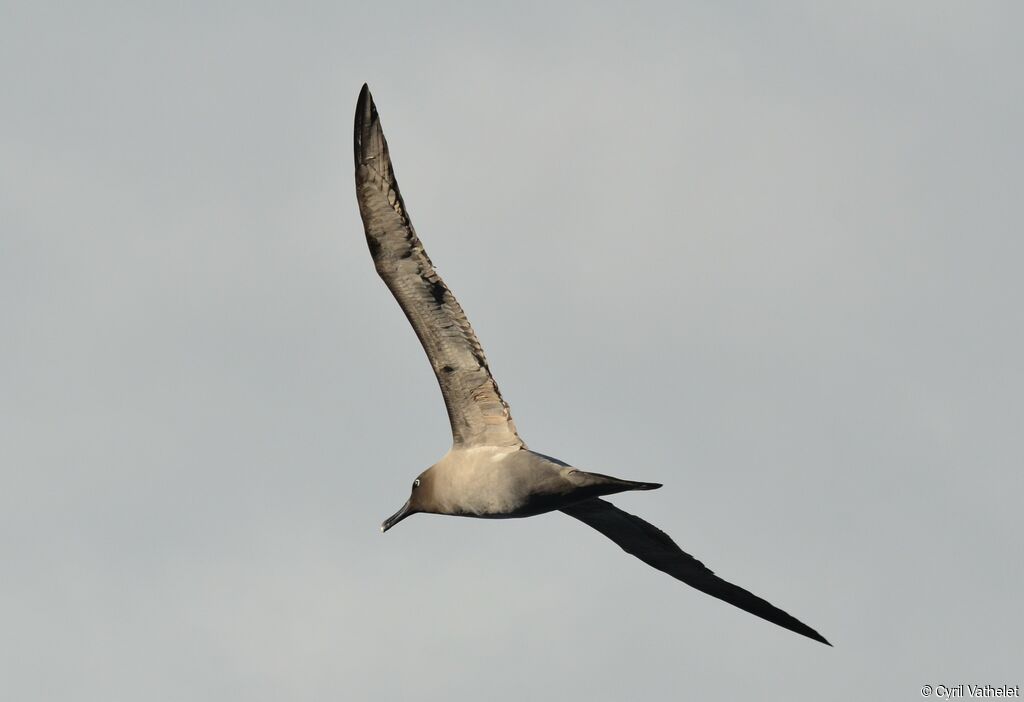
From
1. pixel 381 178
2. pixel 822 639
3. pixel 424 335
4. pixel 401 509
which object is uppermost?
pixel 381 178

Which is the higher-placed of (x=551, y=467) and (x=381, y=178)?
(x=381, y=178)

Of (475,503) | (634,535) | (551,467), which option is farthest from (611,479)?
(634,535)

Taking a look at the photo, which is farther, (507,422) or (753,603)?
(753,603)

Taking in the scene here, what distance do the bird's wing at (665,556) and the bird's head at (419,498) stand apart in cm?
175

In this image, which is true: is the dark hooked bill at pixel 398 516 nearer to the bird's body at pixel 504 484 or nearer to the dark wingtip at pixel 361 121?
the bird's body at pixel 504 484

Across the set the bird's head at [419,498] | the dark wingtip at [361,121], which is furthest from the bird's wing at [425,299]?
the bird's head at [419,498]

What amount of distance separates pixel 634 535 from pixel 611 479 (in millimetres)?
4021

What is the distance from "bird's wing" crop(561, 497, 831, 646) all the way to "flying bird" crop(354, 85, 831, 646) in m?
0.09

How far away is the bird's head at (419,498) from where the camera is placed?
2256 cm

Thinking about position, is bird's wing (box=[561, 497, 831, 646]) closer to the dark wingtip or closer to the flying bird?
the flying bird

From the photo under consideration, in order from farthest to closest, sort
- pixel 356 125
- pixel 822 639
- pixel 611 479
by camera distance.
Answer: pixel 822 639
pixel 356 125
pixel 611 479

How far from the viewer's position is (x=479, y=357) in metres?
21.9

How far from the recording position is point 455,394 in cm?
2209

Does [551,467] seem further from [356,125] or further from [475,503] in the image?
[356,125]
